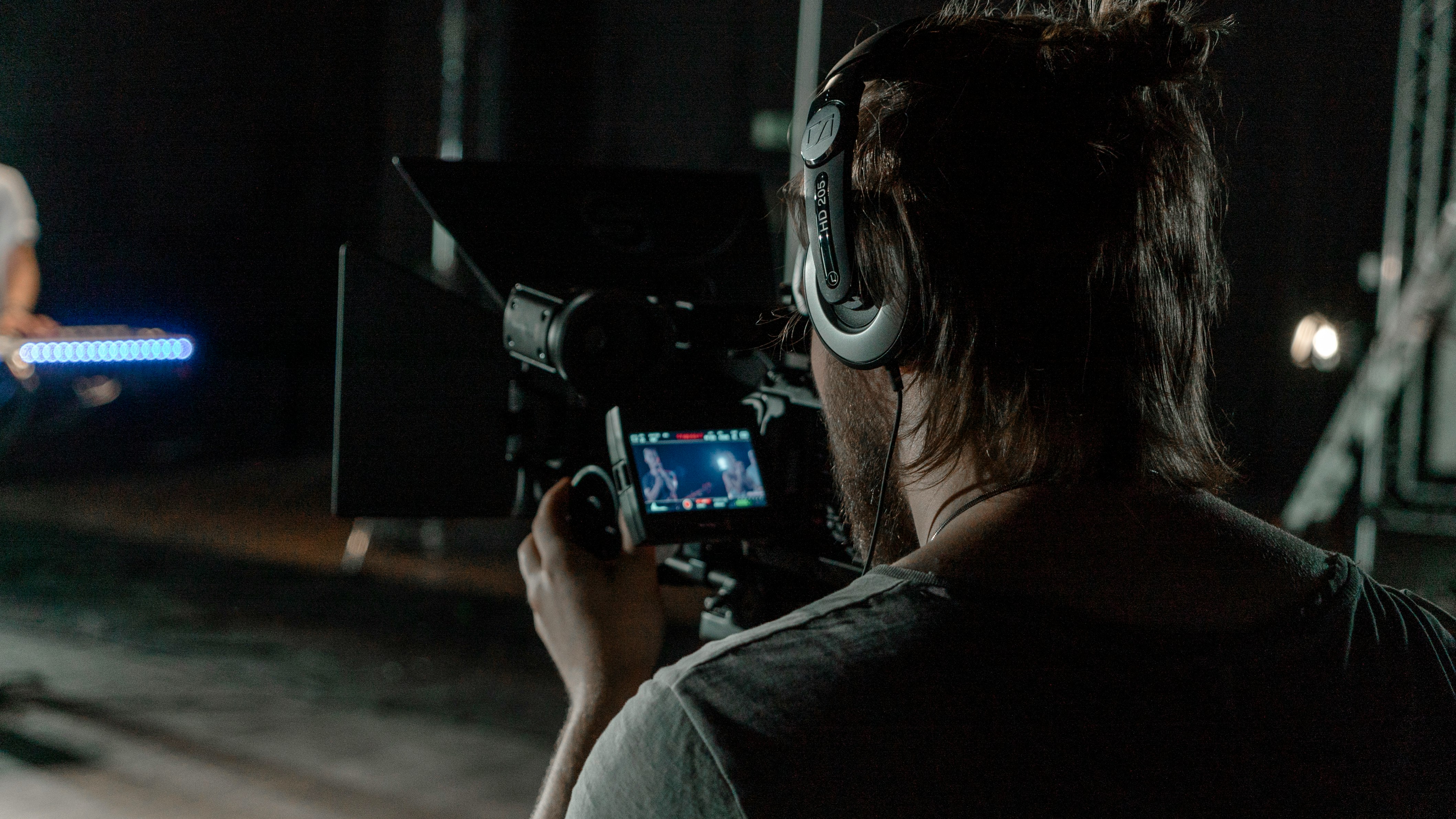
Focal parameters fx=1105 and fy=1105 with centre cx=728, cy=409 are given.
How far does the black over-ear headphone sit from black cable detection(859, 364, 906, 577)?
12 millimetres

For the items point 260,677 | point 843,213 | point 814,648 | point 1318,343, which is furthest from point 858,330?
point 1318,343

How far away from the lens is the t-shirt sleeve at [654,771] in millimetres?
401

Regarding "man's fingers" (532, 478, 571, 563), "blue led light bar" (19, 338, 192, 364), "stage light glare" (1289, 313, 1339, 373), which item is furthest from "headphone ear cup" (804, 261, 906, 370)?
"stage light glare" (1289, 313, 1339, 373)

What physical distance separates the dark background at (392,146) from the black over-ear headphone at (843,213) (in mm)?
2595

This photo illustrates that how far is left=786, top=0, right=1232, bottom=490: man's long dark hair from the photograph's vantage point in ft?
1.60

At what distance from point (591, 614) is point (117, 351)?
2.05 meters

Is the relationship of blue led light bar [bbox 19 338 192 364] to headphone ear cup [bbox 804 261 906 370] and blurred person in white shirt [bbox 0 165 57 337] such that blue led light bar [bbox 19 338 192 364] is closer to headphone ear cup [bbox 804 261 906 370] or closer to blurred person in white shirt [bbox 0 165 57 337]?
blurred person in white shirt [bbox 0 165 57 337]

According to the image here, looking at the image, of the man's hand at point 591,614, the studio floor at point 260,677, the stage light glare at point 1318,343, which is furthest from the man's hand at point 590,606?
the stage light glare at point 1318,343

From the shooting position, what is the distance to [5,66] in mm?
1663

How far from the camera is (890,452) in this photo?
1.84ft

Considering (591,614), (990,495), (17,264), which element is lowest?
(591,614)

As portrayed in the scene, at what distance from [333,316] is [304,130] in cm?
101

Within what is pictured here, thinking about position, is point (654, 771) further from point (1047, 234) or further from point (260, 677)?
point (260, 677)

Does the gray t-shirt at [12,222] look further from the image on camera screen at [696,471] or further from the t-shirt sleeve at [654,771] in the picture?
the t-shirt sleeve at [654,771]
